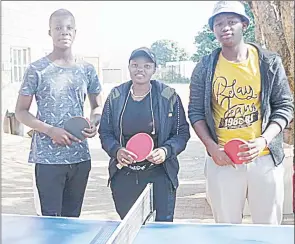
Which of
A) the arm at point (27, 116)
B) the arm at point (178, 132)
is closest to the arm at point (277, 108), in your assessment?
the arm at point (178, 132)

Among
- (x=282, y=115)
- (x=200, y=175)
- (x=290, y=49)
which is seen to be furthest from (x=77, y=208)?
(x=200, y=175)

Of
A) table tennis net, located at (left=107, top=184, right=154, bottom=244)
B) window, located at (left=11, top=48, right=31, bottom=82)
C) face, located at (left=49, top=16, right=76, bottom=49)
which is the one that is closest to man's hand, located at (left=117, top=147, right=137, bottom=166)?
table tennis net, located at (left=107, top=184, right=154, bottom=244)

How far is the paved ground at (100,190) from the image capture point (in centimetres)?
495

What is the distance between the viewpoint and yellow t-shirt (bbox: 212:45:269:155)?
2.29 m

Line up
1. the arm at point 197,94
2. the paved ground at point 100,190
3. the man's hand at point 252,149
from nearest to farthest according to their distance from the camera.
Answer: the man's hand at point 252,149 → the arm at point 197,94 → the paved ground at point 100,190

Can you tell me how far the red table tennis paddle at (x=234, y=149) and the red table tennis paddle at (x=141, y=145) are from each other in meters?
0.34

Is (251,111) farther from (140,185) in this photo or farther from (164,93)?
(140,185)

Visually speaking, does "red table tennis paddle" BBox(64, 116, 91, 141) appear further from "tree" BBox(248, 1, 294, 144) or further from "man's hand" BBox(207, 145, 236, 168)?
"tree" BBox(248, 1, 294, 144)

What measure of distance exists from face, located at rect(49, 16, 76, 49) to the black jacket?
345 millimetres

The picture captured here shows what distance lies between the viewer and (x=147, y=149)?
229 cm

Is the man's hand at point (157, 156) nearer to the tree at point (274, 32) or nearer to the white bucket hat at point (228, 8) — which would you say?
the white bucket hat at point (228, 8)

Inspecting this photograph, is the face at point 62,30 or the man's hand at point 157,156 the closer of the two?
the man's hand at point 157,156

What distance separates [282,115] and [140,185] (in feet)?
2.45

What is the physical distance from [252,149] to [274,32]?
7.77 ft
